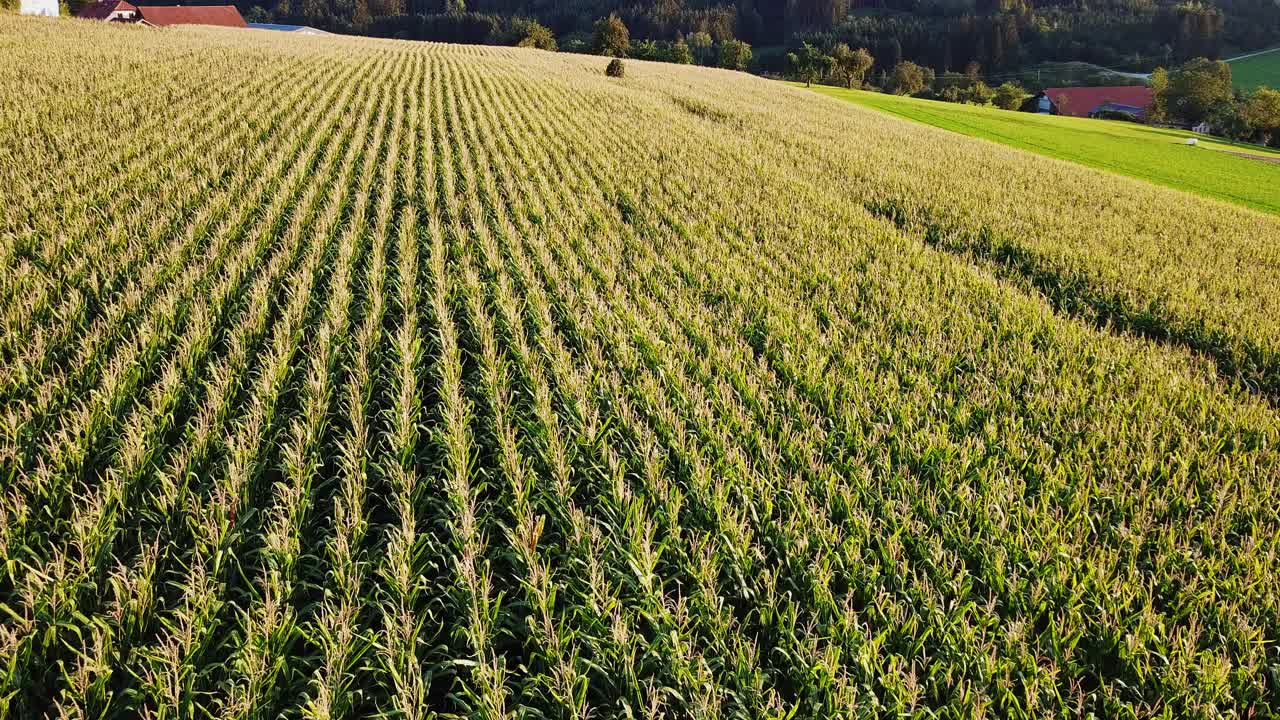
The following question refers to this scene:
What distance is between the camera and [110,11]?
64.0 m

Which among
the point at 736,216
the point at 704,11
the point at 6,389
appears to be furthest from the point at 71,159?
the point at 704,11

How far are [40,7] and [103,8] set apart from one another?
80.9ft

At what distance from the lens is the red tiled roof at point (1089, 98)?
3013 inches

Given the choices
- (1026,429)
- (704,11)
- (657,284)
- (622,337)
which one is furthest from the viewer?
(704,11)

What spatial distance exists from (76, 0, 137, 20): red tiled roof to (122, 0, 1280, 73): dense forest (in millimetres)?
51927

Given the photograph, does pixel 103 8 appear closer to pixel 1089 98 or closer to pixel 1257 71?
pixel 1089 98

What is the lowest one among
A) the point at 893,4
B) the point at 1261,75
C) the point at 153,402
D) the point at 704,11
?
the point at 153,402

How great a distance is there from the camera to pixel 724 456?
374 cm

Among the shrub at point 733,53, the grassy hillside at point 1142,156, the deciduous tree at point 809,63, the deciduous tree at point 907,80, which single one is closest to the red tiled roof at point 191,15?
the shrub at point 733,53

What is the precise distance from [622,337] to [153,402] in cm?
317

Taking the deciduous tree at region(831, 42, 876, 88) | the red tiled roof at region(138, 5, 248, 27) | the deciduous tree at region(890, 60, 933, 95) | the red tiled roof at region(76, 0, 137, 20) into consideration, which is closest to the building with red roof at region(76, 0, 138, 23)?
the red tiled roof at region(76, 0, 137, 20)

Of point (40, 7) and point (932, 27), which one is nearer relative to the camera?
point (40, 7)

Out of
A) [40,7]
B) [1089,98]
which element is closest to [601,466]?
[40,7]

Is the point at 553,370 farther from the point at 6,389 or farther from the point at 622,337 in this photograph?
the point at 6,389
